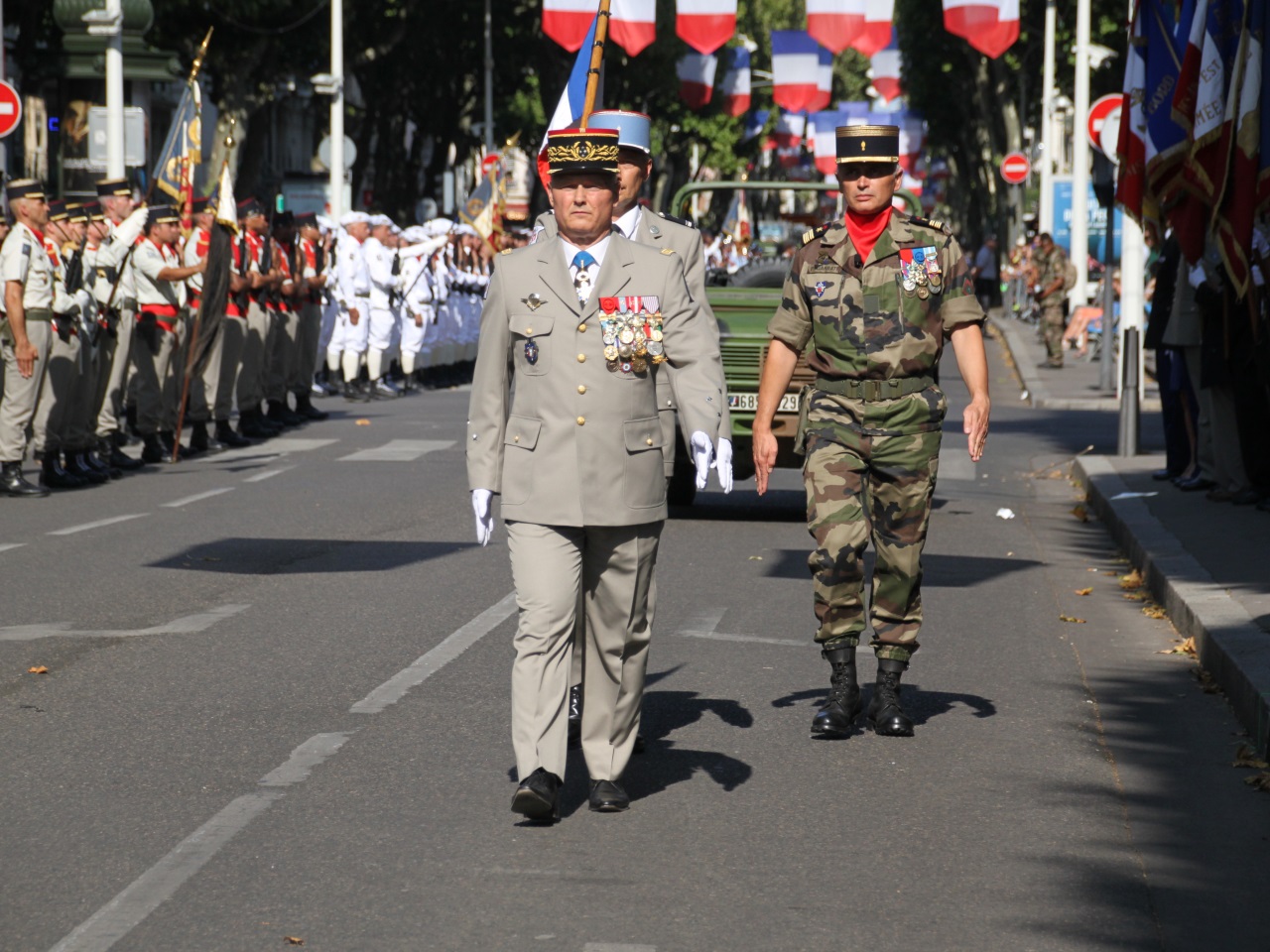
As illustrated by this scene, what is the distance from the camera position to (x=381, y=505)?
47.9 feet

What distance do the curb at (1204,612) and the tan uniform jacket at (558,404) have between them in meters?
2.52

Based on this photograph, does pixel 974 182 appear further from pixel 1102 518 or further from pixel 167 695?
pixel 167 695

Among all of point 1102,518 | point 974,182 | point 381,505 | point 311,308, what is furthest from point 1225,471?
point 974,182

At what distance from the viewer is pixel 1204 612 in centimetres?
941

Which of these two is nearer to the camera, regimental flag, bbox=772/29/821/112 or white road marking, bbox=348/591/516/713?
white road marking, bbox=348/591/516/713

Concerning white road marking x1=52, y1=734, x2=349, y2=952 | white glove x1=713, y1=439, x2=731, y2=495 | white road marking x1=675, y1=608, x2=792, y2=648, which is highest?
white glove x1=713, y1=439, x2=731, y2=495

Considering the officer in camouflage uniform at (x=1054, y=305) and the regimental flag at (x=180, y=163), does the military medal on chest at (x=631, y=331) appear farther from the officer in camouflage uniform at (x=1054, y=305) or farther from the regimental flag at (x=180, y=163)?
the officer in camouflage uniform at (x=1054, y=305)

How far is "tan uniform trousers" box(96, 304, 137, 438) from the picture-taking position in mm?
16859

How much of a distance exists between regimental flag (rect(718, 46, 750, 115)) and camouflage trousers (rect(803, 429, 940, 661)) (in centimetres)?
4612

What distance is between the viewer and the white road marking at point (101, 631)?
930 centimetres

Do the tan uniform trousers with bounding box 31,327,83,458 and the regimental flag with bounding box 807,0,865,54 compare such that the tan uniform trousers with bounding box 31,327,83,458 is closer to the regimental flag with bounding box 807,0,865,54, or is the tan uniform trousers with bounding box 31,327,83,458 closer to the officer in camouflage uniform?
the regimental flag with bounding box 807,0,865,54

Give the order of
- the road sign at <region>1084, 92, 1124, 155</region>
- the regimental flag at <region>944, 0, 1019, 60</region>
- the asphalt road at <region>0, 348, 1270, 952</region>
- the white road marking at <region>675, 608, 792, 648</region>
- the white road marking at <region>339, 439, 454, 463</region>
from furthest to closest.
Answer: the regimental flag at <region>944, 0, 1019, 60</region> < the road sign at <region>1084, 92, 1124, 155</region> < the white road marking at <region>339, 439, 454, 463</region> < the white road marking at <region>675, 608, 792, 648</region> < the asphalt road at <region>0, 348, 1270, 952</region>

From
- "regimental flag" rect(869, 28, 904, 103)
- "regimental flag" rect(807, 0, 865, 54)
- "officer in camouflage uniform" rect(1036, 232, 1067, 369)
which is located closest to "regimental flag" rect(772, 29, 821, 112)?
"regimental flag" rect(869, 28, 904, 103)

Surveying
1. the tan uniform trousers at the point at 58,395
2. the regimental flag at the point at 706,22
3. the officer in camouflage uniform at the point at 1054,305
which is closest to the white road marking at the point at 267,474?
the tan uniform trousers at the point at 58,395
